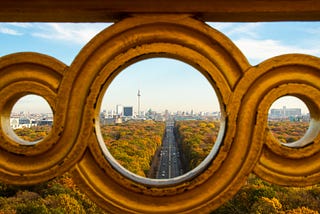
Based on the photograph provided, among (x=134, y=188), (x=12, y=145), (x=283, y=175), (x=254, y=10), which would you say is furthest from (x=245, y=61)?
(x=12, y=145)

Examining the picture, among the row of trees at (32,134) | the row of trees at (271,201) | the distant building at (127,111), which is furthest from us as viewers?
the distant building at (127,111)

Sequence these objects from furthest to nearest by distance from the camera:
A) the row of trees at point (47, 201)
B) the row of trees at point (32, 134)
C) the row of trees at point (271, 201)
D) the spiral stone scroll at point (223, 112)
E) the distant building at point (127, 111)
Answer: the distant building at point (127, 111) → the row of trees at point (271, 201) → the row of trees at point (47, 201) → the row of trees at point (32, 134) → the spiral stone scroll at point (223, 112)

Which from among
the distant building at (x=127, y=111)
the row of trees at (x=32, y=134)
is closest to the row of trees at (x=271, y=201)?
the row of trees at (x=32, y=134)

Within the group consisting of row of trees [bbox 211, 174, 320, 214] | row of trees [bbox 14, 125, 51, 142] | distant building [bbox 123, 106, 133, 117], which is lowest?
row of trees [bbox 211, 174, 320, 214]

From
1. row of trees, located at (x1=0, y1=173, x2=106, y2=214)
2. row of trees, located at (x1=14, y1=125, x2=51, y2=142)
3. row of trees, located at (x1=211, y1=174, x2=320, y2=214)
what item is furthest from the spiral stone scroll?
row of trees, located at (x1=211, y1=174, x2=320, y2=214)

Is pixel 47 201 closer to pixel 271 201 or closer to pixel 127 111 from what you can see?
pixel 271 201

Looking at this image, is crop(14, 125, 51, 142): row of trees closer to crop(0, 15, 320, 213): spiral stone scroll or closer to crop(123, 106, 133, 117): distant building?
crop(0, 15, 320, 213): spiral stone scroll

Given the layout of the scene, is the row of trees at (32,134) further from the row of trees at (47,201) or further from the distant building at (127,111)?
the distant building at (127,111)

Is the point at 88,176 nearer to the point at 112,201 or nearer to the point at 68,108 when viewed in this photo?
the point at 112,201
